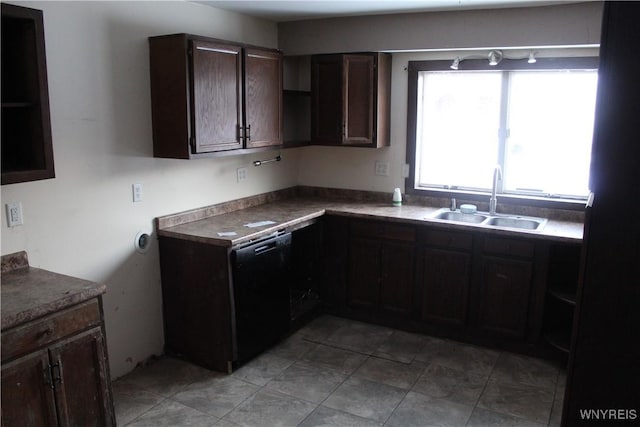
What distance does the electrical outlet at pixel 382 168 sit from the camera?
4.35 metres

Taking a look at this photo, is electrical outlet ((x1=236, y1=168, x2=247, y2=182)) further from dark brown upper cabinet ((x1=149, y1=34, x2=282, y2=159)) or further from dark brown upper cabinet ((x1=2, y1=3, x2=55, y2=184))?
dark brown upper cabinet ((x1=2, y1=3, x2=55, y2=184))

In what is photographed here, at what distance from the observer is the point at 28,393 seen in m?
2.14

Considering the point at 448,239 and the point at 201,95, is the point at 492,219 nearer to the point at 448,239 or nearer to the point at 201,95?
the point at 448,239

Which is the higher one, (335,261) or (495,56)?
(495,56)

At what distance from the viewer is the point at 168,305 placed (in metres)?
3.46

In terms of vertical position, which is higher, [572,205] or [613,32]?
[613,32]

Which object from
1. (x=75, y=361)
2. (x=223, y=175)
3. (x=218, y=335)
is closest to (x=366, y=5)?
(x=223, y=175)

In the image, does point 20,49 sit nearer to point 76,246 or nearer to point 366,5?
point 76,246

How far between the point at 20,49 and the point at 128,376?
6.41ft

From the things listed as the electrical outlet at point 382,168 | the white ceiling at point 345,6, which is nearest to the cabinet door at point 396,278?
the electrical outlet at point 382,168

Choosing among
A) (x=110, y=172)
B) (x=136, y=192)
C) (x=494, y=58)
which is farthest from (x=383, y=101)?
(x=110, y=172)

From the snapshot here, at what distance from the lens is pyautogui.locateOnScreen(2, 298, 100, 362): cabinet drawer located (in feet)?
6.75

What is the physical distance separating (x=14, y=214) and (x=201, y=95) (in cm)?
120

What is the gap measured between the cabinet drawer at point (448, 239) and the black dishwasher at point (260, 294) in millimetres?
986
